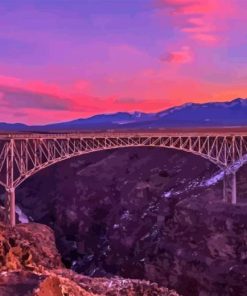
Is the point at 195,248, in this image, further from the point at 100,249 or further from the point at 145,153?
the point at 145,153

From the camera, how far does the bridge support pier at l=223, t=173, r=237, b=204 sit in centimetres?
6469

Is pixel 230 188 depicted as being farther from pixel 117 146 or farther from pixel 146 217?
pixel 117 146

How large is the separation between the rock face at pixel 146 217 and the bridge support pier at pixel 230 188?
4.22ft

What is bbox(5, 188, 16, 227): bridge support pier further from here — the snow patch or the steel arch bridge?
the snow patch

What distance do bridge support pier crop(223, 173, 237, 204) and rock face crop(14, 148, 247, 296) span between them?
128 centimetres

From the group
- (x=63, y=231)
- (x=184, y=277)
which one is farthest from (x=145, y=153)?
(x=184, y=277)

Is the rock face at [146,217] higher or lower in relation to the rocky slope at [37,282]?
lower

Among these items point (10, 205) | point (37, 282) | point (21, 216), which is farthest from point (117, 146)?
point (37, 282)

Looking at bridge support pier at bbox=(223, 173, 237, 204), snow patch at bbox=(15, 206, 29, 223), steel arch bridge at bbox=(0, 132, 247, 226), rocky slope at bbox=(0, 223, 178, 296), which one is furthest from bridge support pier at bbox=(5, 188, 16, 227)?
rocky slope at bbox=(0, 223, 178, 296)

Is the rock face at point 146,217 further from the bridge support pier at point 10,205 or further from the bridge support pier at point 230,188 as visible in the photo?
the bridge support pier at point 10,205

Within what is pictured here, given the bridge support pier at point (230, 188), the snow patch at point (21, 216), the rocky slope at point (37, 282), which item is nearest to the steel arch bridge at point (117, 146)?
the bridge support pier at point (230, 188)

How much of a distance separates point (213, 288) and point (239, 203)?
1395 centimetres

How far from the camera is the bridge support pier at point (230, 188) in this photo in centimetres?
6469

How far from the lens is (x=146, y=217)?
2736 inches
